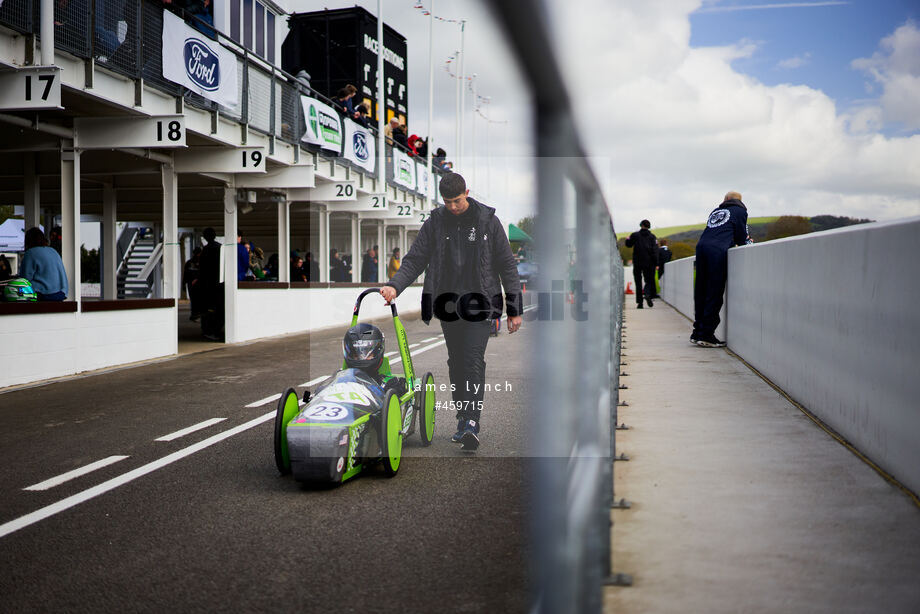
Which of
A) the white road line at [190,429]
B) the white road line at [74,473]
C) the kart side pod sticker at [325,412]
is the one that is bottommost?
the white road line at [74,473]

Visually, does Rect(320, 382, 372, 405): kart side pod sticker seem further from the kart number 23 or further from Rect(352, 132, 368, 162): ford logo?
Rect(352, 132, 368, 162): ford logo

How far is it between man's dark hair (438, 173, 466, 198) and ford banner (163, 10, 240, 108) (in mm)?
9114

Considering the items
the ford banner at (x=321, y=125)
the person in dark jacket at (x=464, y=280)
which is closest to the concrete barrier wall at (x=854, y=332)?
the person in dark jacket at (x=464, y=280)

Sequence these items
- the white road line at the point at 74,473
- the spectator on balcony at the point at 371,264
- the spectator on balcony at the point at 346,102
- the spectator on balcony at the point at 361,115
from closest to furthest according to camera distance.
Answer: the white road line at the point at 74,473
the spectator on balcony at the point at 346,102
the spectator on balcony at the point at 361,115
the spectator on balcony at the point at 371,264

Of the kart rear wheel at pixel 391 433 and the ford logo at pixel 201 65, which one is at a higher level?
the ford logo at pixel 201 65

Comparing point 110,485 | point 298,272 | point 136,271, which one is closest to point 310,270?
point 298,272

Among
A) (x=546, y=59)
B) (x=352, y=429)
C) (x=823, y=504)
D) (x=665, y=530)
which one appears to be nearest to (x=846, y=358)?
(x=823, y=504)

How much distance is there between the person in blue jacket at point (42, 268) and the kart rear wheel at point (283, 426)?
25.5 feet

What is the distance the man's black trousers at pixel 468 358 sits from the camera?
6645 millimetres

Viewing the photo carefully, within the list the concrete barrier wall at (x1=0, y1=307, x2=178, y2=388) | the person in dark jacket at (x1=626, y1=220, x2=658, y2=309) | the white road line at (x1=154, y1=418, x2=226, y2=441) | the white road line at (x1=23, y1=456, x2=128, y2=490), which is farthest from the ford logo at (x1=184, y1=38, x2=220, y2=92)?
the person in dark jacket at (x1=626, y1=220, x2=658, y2=309)

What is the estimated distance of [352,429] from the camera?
554cm

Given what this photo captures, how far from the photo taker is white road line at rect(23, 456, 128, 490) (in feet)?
19.6

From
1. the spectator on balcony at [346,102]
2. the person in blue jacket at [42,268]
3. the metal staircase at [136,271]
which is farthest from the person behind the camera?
the metal staircase at [136,271]

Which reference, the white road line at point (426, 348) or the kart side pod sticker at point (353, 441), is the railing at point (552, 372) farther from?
the white road line at point (426, 348)
